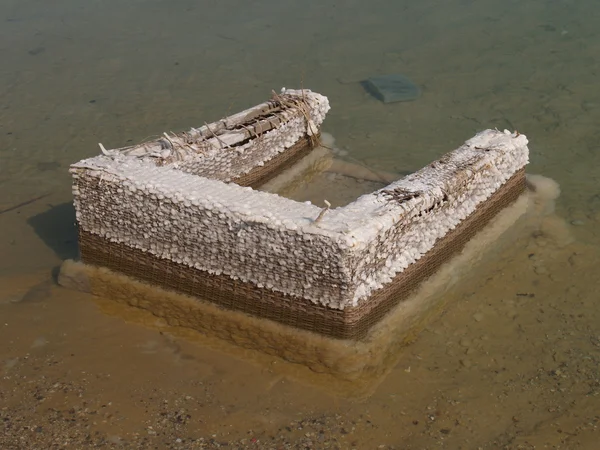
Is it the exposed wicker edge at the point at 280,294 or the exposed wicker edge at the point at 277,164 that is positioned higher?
the exposed wicker edge at the point at 280,294

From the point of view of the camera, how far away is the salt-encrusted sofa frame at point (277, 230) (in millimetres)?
5164

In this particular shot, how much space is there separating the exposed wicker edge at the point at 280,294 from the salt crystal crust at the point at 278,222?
71mm

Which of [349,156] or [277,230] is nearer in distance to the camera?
[277,230]

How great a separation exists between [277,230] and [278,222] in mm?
50

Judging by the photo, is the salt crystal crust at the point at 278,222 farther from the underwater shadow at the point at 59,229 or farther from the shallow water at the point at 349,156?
the underwater shadow at the point at 59,229

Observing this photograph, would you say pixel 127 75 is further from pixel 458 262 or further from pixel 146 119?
pixel 458 262

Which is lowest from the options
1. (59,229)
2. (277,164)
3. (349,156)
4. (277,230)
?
(59,229)

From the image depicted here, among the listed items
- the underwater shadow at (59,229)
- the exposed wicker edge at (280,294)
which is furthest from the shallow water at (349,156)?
the exposed wicker edge at (280,294)

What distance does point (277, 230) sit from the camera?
5141mm

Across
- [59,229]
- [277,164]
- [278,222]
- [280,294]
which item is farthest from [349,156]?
[278,222]

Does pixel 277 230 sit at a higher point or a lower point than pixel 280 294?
higher

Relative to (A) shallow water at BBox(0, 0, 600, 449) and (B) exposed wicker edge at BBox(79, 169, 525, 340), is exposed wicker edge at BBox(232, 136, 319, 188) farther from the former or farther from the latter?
(B) exposed wicker edge at BBox(79, 169, 525, 340)

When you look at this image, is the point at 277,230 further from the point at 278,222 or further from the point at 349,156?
the point at 349,156

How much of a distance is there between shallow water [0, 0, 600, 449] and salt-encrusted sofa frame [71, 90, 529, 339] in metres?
0.40
